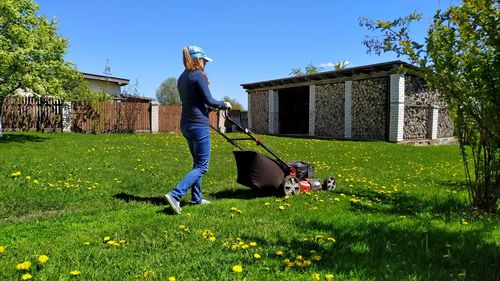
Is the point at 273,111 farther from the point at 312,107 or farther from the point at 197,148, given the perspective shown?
the point at 197,148

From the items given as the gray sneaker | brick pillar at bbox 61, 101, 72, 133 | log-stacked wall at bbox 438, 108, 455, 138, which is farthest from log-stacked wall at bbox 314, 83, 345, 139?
the gray sneaker

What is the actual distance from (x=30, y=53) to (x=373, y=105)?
1554cm

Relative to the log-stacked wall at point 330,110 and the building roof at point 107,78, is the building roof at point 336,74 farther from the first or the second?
the building roof at point 107,78

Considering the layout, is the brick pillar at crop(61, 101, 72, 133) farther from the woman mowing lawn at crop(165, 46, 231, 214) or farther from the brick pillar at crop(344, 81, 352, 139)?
the woman mowing lawn at crop(165, 46, 231, 214)

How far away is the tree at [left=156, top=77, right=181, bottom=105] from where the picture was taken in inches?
2402

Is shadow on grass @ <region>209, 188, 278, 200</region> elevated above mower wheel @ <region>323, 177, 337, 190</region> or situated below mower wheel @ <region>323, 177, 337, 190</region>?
below

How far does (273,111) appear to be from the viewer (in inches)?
1067

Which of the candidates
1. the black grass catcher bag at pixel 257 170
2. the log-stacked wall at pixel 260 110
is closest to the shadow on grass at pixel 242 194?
the black grass catcher bag at pixel 257 170

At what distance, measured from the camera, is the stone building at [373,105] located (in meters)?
19.5

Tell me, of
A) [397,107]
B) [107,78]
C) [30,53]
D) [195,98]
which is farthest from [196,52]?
[107,78]

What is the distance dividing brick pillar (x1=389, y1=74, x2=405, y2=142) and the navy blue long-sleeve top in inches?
634

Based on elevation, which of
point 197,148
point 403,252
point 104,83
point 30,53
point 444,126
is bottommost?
point 403,252

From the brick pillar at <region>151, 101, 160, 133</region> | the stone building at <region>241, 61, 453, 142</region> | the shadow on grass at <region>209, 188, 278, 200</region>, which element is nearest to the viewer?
the shadow on grass at <region>209, 188, 278, 200</region>

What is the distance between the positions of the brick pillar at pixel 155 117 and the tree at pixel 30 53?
32.3 feet
